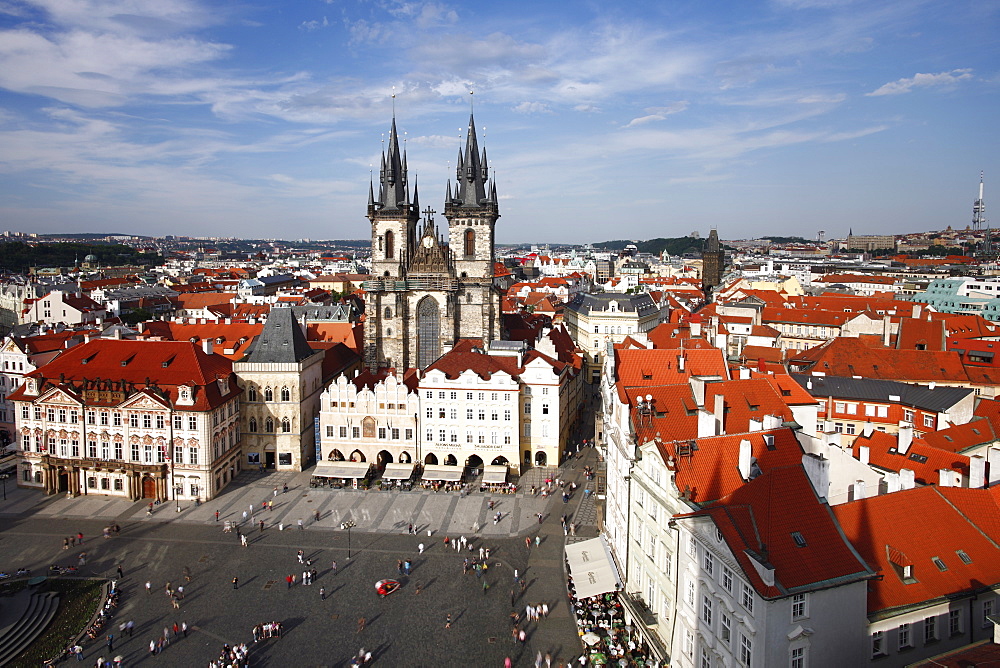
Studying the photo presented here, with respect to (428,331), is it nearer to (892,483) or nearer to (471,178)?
(471,178)

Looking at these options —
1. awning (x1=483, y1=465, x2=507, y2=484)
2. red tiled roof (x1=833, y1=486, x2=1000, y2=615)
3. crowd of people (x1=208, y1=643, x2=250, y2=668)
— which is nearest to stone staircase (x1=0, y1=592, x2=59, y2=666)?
crowd of people (x1=208, y1=643, x2=250, y2=668)

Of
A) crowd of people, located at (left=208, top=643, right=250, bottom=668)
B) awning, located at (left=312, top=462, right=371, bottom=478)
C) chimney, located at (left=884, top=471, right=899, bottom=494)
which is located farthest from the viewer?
awning, located at (left=312, top=462, right=371, bottom=478)

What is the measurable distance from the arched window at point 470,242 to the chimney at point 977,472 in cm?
5610

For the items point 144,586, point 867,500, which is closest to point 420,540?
point 144,586

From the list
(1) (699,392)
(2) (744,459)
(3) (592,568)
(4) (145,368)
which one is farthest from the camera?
(4) (145,368)

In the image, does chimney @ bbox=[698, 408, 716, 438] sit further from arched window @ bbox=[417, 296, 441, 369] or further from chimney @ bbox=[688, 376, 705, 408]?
arched window @ bbox=[417, 296, 441, 369]

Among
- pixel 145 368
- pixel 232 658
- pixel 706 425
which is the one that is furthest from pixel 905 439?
pixel 145 368

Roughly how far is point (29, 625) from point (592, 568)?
30613 mm

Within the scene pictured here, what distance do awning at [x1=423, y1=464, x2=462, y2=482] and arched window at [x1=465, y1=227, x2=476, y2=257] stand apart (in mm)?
28757

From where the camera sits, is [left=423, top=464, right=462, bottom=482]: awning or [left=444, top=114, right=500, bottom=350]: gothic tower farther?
[left=444, top=114, right=500, bottom=350]: gothic tower

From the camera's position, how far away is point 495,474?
188 feet

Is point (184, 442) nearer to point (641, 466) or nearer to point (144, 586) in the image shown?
point (144, 586)

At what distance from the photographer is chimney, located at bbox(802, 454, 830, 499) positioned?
27.9m

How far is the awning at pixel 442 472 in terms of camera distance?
2269 inches
